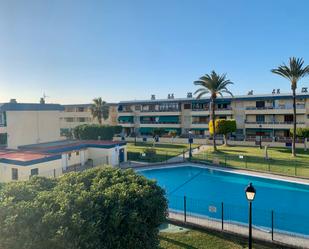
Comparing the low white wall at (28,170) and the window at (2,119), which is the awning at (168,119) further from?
the low white wall at (28,170)

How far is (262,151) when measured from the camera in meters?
44.2

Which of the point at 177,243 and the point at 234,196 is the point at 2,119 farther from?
the point at 177,243

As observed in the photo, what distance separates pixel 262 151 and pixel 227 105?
16.1m

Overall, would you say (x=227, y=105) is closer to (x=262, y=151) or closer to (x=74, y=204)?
(x=262, y=151)

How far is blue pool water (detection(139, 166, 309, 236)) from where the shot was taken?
56.9 ft

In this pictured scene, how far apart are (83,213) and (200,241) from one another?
782 cm

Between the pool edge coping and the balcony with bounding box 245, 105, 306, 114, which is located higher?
the balcony with bounding box 245, 105, 306, 114

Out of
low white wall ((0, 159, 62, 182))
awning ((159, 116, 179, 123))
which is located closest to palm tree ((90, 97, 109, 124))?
awning ((159, 116, 179, 123))

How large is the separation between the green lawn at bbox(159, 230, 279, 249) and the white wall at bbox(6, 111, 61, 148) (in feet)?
107

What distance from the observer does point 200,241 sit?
1418 cm

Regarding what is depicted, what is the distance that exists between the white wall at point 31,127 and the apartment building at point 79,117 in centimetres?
2585

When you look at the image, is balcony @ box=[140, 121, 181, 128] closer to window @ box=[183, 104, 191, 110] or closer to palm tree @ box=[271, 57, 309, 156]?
window @ box=[183, 104, 191, 110]

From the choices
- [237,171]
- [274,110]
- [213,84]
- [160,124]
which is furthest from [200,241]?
[160,124]

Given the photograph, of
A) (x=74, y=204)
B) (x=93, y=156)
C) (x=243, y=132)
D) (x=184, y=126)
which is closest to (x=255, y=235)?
(x=74, y=204)
